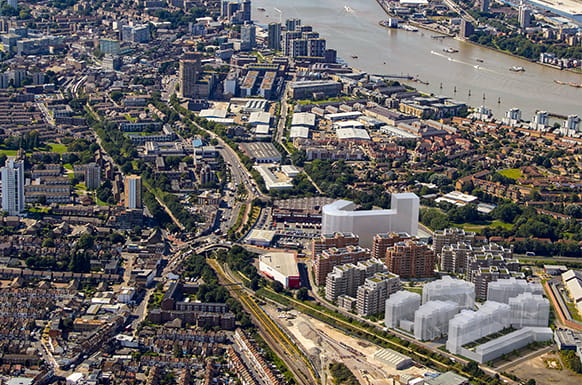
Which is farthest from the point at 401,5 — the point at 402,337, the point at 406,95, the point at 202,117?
the point at 402,337

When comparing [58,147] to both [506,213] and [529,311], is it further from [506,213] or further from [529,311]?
[529,311]

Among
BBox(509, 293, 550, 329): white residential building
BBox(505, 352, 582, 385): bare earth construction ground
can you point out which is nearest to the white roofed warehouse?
BBox(509, 293, 550, 329): white residential building

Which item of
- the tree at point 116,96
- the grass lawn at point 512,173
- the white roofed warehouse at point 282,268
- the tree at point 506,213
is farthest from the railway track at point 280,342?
the tree at point 116,96

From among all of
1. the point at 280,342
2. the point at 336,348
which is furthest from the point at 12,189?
the point at 336,348

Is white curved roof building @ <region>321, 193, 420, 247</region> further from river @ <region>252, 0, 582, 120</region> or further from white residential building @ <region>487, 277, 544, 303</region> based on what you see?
river @ <region>252, 0, 582, 120</region>

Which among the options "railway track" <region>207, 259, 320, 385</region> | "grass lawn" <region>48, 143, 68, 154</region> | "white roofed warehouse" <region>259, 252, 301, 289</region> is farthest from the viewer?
"grass lawn" <region>48, 143, 68, 154</region>
